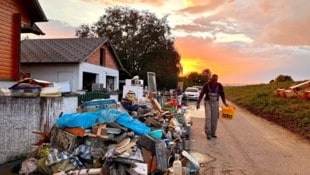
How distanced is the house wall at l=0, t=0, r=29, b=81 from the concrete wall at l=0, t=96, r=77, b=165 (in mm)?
4272

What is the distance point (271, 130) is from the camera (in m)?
16.3

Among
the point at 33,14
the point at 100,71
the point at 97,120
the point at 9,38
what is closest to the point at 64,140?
the point at 97,120

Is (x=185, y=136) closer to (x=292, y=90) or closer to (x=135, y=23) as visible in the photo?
(x=292, y=90)

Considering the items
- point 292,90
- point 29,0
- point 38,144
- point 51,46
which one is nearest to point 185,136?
point 38,144

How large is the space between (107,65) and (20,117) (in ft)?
82.5

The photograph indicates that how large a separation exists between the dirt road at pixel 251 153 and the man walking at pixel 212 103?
0.36 meters

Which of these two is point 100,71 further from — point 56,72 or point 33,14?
point 33,14

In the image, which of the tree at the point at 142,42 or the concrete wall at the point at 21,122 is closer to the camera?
the concrete wall at the point at 21,122

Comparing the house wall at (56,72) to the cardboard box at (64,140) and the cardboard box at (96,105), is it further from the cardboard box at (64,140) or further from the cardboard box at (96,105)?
the cardboard box at (64,140)

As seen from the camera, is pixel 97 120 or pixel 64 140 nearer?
pixel 64 140

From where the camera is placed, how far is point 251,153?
34.9 feet

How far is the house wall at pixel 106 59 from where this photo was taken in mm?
30344

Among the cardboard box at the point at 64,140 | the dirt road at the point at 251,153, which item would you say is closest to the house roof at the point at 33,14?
the dirt road at the point at 251,153

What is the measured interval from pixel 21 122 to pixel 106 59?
24907mm
